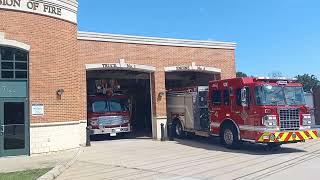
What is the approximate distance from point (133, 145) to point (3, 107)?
20.1ft

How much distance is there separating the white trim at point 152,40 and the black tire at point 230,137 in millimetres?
6855

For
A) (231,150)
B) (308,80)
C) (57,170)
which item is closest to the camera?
(57,170)

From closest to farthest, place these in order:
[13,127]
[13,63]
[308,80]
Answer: [13,127], [13,63], [308,80]

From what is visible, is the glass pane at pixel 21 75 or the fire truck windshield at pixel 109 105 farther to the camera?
the fire truck windshield at pixel 109 105

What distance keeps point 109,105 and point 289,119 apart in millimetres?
10447

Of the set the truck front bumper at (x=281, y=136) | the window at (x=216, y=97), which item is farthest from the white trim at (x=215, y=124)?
the truck front bumper at (x=281, y=136)

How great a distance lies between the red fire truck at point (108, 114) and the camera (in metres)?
22.3

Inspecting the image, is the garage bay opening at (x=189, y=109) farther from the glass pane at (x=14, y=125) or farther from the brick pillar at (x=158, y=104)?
the glass pane at (x=14, y=125)

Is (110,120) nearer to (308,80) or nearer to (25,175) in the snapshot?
(25,175)

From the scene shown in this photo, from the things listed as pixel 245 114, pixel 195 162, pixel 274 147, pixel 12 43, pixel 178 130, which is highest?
pixel 12 43

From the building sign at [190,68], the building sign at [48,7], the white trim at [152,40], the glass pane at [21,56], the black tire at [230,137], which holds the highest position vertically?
the building sign at [48,7]

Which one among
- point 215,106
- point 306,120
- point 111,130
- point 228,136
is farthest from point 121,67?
point 306,120

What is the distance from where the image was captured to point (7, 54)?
1597 centimetres

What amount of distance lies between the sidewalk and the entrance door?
41 centimetres
